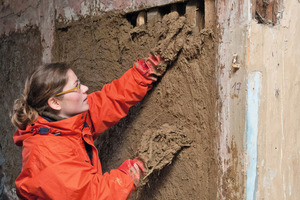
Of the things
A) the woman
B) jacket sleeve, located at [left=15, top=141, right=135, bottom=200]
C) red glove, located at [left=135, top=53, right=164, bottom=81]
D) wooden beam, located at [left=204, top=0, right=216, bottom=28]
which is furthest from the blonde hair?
wooden beam, located at [left=204, top=0, right=216, bottom=28]

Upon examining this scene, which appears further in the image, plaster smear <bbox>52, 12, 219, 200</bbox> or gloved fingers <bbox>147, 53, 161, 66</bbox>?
gloved fingers <bbox>147, 53, 161, 66</bbox>

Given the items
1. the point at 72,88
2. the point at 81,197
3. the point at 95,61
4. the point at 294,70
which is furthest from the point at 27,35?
the point at 294,70

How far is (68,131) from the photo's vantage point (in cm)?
164

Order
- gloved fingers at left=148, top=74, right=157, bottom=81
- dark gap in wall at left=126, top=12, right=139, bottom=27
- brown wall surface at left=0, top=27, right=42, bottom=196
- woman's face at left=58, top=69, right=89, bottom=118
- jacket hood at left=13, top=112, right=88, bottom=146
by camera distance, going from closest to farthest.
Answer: jacket hood at left=13, top=112, right=88, bottom=146 → woman's face at left=58, top=69, right=89, bottom=118 → gloved fingers at left=148, top=74, right=157, bottom=81 → dark gap in wall at left=126, top=12, right=139, bottom=27 → brown wall surface at left=0, top=27, right=42, bottom=196

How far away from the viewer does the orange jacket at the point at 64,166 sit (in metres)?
1.41

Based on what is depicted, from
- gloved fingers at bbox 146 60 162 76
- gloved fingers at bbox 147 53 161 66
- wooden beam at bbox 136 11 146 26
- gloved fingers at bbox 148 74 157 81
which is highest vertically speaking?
wooden beam at bbox 136 11 146 26

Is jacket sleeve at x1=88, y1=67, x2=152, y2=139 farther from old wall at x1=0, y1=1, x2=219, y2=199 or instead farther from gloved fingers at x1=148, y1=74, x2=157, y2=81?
old wall at x1=0, y1=1, x2=219, y2=199

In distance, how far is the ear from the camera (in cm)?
169

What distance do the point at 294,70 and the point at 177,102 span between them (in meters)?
0.69

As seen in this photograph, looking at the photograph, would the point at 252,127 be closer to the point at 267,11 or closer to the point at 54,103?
the point at 267,11

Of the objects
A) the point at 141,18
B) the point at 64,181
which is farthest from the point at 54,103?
the point at 141,18

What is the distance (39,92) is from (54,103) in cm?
10

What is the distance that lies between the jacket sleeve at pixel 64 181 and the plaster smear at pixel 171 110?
21 centimetres

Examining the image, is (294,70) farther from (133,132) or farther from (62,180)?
(62,180)
